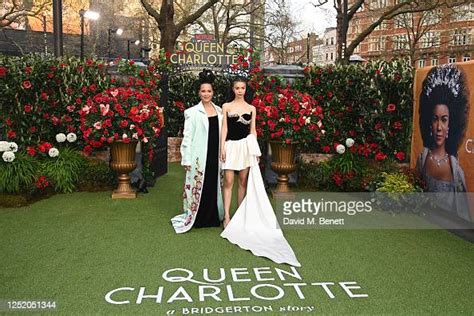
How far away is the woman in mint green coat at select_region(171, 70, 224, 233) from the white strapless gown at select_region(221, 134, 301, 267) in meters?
0.48

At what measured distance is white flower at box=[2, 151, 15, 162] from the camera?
710 cm

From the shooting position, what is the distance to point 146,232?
5.68m

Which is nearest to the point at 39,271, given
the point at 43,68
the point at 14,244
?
the point at 14,244

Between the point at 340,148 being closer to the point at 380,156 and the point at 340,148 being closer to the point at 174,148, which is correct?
the point at 380,156

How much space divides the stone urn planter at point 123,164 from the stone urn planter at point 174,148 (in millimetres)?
4201

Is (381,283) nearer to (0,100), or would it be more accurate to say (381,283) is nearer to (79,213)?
(79,213)

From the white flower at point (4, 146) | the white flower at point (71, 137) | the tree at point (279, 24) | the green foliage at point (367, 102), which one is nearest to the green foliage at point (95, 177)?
the white flower at point (71, 137)

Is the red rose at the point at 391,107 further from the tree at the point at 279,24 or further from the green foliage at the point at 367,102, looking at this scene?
the tree at the point at 279,24

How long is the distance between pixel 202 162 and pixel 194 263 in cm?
162

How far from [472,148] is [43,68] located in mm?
7024

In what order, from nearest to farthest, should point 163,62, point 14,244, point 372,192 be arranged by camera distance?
point 14,244
point 372,192
point 163,62

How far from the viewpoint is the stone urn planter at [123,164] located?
7391mm

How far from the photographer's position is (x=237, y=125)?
5734 mm

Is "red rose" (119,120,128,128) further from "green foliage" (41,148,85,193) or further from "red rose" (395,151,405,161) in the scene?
"red rose" (395,151,405,161)
